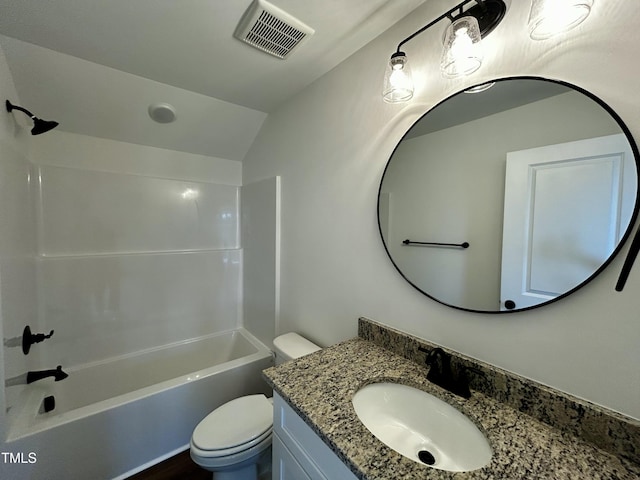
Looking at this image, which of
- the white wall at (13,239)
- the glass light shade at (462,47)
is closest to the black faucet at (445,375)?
the glass light shade at (462,47)

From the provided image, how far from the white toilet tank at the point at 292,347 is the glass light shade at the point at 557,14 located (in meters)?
1.67

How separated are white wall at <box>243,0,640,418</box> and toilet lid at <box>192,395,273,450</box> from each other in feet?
1.65

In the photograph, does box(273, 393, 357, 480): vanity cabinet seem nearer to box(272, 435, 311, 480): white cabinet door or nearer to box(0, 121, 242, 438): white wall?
box(272, 435, 311, 480): white cabinet door

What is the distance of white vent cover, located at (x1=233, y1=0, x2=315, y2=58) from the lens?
42.0 inches

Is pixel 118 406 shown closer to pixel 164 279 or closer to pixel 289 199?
pixel 164 279

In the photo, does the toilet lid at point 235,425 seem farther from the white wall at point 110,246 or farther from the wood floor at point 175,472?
the white wall at point 110,246

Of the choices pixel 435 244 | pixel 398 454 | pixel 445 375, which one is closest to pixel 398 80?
pixel 435 244

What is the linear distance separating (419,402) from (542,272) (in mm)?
611

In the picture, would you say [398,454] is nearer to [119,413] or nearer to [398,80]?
[398,80]

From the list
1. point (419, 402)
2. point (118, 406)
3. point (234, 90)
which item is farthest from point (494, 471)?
point (234, 90)

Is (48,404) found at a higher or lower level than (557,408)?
lower

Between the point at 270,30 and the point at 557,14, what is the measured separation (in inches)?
43.4

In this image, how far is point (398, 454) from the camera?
24.3 inches

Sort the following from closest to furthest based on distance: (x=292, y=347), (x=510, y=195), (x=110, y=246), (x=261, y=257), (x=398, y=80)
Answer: (x=510, y=195) → (x=398, y=80) → (x=292, y=347) → (x=110, y=246) → (x=261, y=257)
